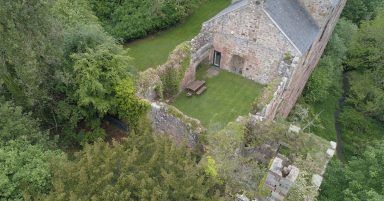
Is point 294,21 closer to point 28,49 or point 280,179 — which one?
point 280,179

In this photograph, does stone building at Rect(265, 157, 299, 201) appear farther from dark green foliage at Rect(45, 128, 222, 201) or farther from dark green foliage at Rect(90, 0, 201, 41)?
dark green foliage at Rect(90, 0, 201, 41)

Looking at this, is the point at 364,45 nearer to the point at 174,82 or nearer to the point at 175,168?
the point at 174,82

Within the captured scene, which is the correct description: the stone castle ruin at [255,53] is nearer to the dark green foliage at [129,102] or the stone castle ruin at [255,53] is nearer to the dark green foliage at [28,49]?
the dark green foliage at [129,102]

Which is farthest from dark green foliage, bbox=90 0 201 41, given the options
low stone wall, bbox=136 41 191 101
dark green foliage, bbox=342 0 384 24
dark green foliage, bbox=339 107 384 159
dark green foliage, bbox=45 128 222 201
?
dark green foliage, bbox=342 0 384 24

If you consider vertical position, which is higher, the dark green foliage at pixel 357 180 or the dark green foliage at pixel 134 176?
the dark green foliage at pixel 134 176

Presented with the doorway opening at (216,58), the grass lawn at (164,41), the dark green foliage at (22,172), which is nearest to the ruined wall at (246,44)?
the doorway opening at (216,58)
